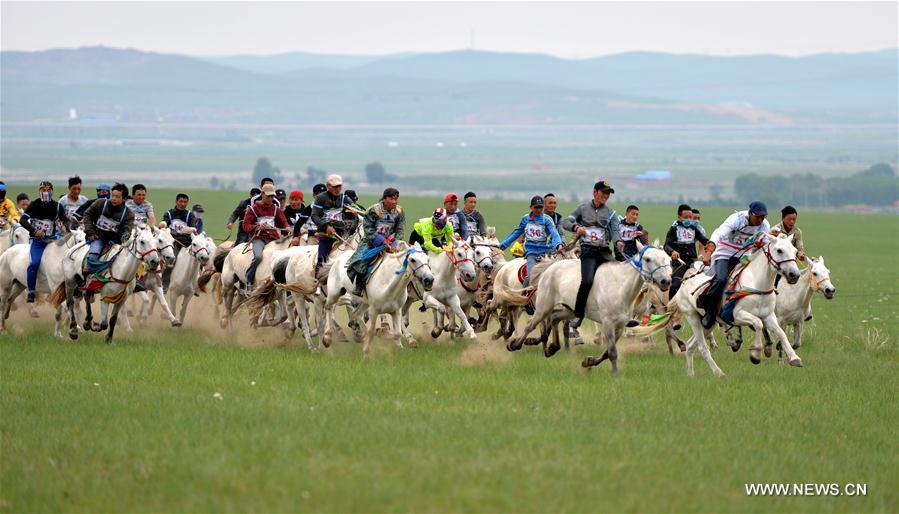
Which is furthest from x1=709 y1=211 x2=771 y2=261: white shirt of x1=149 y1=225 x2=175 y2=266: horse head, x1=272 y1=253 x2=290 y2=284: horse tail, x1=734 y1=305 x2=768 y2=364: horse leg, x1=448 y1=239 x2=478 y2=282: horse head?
x1=149 y1=225 x2=175 y2=266: horse head

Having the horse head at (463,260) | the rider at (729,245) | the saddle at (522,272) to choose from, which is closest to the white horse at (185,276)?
the horse head at (463,260)

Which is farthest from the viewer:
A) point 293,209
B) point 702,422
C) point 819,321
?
point 819,321

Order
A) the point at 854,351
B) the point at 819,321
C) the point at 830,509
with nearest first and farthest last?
the point at 830,509 < the point at 854,351 < the point at 819,321

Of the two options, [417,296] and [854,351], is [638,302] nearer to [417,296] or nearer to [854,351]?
[417,296]

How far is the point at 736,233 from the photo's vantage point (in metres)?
18.9

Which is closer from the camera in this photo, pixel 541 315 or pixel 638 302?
pixel 541 315

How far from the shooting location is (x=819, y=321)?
32125mm

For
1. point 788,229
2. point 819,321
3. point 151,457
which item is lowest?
point 819,321

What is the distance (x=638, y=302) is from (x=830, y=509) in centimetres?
937

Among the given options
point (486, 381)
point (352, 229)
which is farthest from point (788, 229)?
point (352, 229)

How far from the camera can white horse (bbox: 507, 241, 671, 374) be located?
17.3 metres

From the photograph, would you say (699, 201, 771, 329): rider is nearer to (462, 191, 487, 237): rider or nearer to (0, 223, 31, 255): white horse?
(462, 191, 487, 237): rider

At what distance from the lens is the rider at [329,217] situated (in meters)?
21.5

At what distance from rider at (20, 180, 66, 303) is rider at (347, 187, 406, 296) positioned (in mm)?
5372
